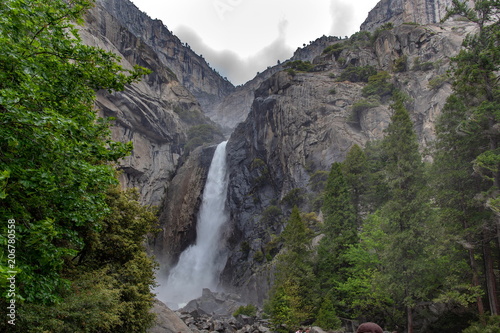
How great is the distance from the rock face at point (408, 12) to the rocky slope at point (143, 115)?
6302cm

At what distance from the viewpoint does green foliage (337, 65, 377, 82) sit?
52.8m

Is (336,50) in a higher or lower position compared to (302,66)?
higher

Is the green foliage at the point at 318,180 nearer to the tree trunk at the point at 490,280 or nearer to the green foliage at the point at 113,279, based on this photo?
the tree trunk at the point at 490,280

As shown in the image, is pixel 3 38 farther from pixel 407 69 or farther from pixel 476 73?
pixel 407 69

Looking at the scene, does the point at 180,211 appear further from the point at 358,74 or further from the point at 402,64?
the point at 402,64

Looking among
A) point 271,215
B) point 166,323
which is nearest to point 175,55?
point 271,215

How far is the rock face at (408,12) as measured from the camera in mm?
75250

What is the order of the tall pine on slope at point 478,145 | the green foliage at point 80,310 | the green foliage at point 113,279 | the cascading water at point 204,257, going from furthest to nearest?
the cascading water at point 204,257 → the tall pine on slope at point 478,145 → the green foliage at point 113,279 → the green foliage at point 80,310

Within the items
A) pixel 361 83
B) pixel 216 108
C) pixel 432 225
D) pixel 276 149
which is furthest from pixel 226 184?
pixel 216 108

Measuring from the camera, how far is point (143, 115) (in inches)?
2133

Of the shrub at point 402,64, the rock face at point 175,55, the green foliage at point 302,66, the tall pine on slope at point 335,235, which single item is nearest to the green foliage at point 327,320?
the tall pine on slope at point 335,235

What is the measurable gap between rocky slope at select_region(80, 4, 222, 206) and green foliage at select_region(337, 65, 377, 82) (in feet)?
116

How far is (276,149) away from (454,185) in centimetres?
3385

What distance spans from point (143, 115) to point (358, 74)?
40285 millimetres
